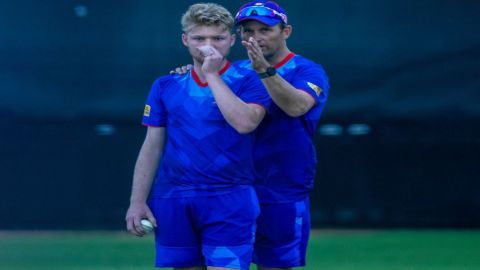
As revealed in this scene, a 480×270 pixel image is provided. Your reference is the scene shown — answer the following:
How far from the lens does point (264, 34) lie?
144 inches

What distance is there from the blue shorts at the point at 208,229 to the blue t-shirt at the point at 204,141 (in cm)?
3

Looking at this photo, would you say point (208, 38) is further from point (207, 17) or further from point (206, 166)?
point (206, 166)

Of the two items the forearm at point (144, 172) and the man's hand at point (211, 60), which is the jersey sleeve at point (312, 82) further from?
the forearm at point (144, 172)

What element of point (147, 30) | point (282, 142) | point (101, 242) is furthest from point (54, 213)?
point (282, 142)

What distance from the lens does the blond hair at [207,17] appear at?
340 cm

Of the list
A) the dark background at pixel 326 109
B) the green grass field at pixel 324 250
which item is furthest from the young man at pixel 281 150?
the dark background at pixel 326 109

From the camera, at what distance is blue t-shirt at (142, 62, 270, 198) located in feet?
11.3

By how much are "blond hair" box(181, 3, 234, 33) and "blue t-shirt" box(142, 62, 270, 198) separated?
0.54ft

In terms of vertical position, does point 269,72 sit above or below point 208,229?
above

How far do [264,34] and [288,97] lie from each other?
13.0 inches

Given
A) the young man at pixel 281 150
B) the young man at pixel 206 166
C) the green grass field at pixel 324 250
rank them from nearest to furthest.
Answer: the young man at pixel 206 166, the young man at pixel 281 150, the green grass field at pixel 324 250

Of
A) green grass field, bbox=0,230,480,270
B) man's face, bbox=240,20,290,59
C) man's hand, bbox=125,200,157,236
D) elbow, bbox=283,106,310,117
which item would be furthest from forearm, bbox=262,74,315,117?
green grass field, bbox=0,230,480,270

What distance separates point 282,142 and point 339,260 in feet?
5.87

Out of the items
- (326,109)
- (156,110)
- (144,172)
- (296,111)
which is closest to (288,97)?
(296,111)
